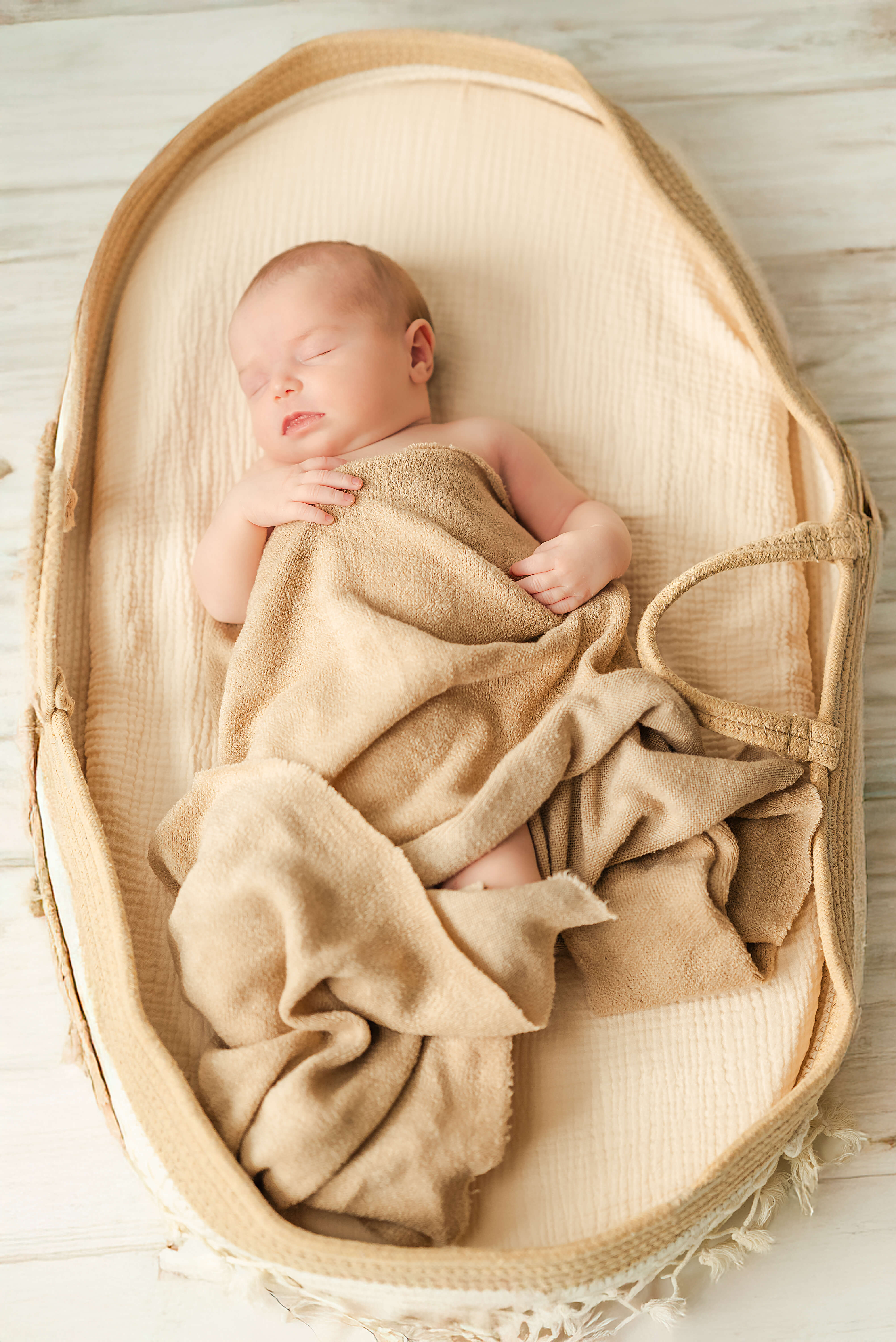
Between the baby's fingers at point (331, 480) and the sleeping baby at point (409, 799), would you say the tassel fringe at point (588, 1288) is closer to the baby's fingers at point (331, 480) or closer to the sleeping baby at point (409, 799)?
the sleeping baby at point (409, 799)

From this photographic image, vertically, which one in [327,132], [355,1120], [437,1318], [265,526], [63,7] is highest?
[63,7]

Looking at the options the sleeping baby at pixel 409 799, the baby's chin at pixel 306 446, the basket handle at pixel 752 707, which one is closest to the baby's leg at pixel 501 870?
the sleeping baby at pixel 409 799

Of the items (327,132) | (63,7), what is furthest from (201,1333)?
(63,7)

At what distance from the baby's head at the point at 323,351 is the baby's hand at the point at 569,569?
0.80 ft

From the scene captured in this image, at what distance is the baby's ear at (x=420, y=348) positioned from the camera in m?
1.20

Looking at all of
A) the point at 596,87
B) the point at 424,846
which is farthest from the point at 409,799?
the point at 596,87

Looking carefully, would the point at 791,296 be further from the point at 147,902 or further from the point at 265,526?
the point at 147,902

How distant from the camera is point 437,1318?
2.98 ft

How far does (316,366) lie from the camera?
Result: 114 centimetres

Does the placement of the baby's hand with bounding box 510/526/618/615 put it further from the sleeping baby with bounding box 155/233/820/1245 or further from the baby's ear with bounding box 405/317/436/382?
the baby's ear with bounding box 405/317/436/382

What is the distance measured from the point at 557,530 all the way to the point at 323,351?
32 centimetres

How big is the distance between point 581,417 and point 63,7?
106 cm

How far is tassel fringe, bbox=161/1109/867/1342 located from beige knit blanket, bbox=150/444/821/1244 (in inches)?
4.2

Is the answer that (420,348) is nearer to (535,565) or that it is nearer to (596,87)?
(535,565)
